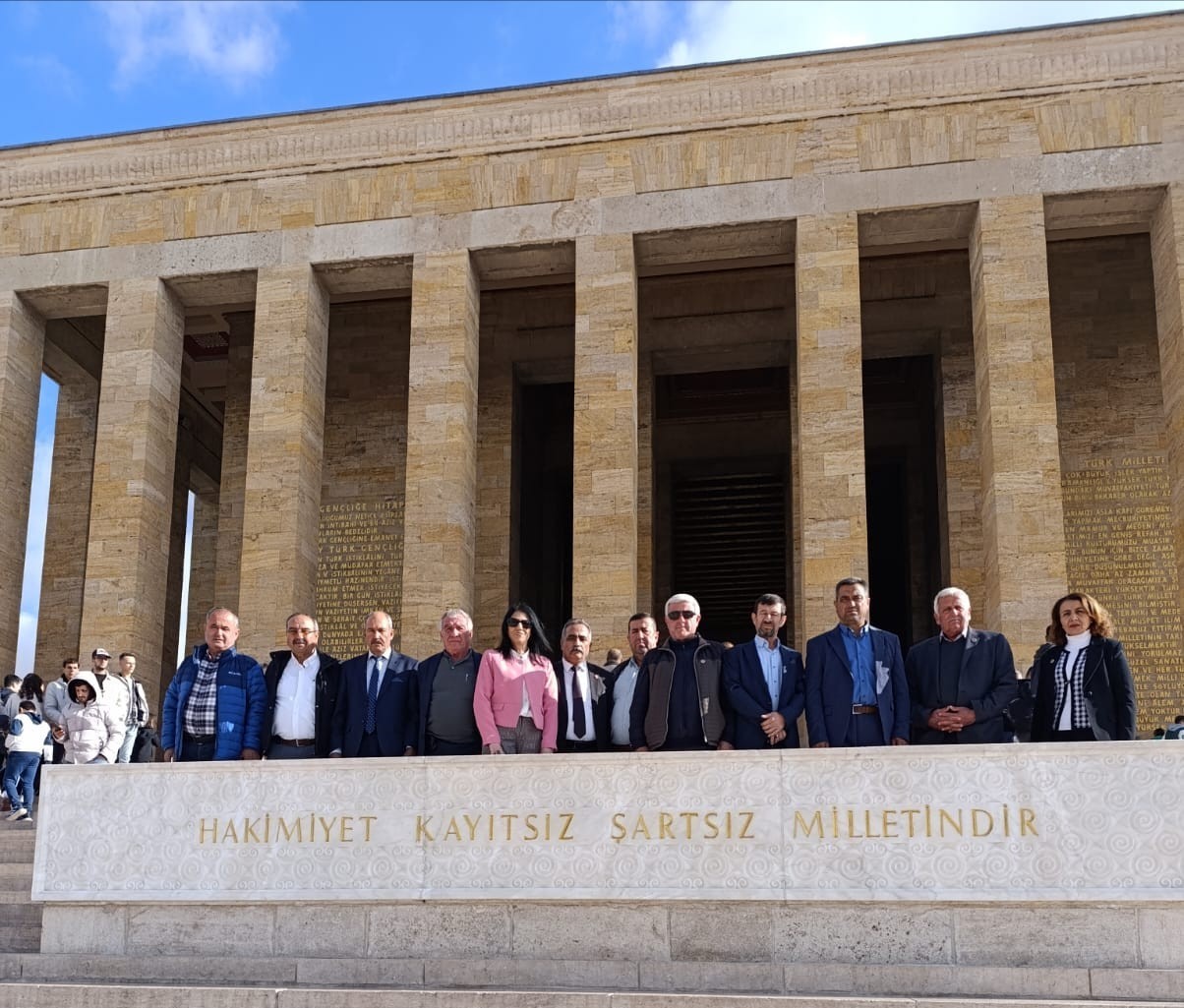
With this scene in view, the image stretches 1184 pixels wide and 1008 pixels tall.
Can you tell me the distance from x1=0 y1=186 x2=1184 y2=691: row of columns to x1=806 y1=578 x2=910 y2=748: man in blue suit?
675cm

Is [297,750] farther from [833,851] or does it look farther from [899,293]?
[899,293]

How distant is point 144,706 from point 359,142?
8.27m

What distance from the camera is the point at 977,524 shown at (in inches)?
700

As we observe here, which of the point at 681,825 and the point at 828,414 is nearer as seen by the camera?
the point at 681,825

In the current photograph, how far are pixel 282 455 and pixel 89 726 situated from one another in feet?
20.0

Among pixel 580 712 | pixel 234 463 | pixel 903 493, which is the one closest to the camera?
pixel 580 712

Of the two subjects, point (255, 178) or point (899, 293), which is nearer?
point (255, 178)

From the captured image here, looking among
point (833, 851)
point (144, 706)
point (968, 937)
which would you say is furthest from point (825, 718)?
point (144, 706)

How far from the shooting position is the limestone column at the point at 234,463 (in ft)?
64.6

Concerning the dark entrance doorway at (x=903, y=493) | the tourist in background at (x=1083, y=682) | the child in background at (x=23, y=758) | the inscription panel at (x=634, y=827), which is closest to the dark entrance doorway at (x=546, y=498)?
the dark entrance doorway at (x=903, y=493)

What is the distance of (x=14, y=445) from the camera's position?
18172 millimetres

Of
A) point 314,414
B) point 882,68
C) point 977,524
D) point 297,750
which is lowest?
point 297,750

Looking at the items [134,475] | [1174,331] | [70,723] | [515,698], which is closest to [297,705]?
[515,698]

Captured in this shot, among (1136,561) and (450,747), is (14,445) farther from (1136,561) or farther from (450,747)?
(1136,561)
